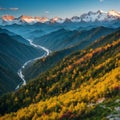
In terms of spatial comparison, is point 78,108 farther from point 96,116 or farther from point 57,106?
point 57,106

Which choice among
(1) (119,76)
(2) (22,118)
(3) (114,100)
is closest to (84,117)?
(3) (114,100)

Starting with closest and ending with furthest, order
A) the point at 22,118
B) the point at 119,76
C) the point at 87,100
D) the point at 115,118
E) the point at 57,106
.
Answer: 1. the point at 115,118
2. the point at 87,100
3. the point at 57,106
4. the point at 119,76
5. the point at 22,118

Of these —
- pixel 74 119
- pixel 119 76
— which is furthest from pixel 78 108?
pixel 119 76

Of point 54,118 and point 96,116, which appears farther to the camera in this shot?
point 54,118

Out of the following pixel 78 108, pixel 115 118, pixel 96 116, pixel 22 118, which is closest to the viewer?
pixel 115 118

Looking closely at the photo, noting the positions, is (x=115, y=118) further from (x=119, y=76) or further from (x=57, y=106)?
(x=119, y=76)

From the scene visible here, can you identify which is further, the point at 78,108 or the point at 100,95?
the point at 100,95

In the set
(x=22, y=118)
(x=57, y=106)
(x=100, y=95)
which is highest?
(x=100, y=95)

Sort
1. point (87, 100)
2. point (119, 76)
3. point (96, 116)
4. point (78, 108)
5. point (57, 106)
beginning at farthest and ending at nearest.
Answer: point (119, 76), point (57, 106), point (87, 100), point (78, 108), point (96, 116)

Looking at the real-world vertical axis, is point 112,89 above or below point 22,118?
above
